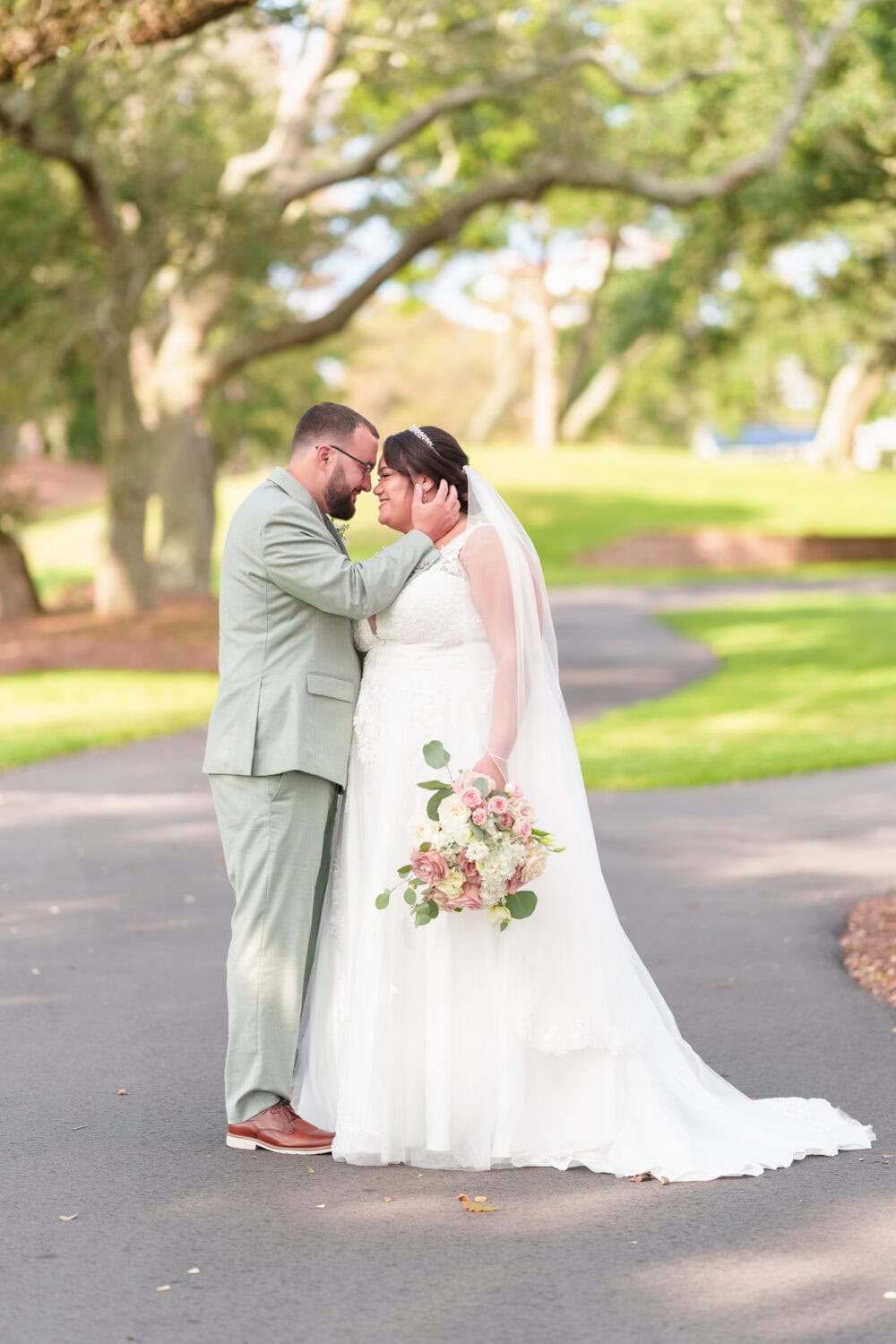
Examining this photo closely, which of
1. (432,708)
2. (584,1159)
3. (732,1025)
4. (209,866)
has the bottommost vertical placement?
(209,866)

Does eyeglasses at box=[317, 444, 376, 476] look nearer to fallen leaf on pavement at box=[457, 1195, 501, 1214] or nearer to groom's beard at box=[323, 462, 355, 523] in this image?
groom's beard at box=[323, 462, 355, 523]

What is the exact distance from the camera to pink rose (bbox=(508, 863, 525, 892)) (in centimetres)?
498

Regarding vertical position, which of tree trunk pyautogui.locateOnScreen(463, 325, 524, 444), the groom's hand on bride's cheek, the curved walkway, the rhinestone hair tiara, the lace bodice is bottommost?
tree trunk pyautogui.locateOnScreen(463, 325, 524, 444)

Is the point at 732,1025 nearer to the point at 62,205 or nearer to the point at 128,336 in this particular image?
the point at 128,336

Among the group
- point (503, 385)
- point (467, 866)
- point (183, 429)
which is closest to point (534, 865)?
point (467, 866)

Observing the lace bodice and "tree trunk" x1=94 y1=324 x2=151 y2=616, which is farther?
"tree trunk" x1=94 y1=324 x2=151 y2=616

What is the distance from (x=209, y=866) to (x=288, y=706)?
4.84m

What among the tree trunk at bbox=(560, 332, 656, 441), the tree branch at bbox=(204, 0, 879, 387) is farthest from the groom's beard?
the tree trunk at bbox=(560, 332, 656, 441)

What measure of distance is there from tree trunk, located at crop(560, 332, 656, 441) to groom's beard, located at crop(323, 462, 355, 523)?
206ft

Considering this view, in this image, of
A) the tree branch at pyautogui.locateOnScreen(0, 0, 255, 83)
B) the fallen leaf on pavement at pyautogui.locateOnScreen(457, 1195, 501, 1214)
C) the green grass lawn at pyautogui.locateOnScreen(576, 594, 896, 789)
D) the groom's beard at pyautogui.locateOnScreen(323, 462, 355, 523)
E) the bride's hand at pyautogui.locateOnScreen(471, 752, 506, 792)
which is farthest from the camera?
the green grass lawn at pyautogui.locateOnScreen(576, 594, 896, 789)

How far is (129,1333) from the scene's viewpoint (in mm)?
3859

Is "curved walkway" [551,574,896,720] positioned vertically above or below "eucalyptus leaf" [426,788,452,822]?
below

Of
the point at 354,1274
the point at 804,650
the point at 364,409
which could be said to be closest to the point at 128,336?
the point at 804,650

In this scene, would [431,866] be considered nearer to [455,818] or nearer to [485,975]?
[455,818]
